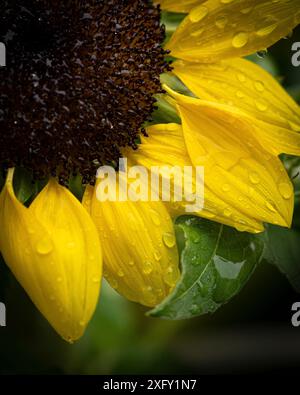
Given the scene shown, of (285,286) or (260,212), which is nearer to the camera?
(260,212)

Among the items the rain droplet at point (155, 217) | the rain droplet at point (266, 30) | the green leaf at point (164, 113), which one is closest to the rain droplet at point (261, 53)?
the rain droplet at point (266, 30)

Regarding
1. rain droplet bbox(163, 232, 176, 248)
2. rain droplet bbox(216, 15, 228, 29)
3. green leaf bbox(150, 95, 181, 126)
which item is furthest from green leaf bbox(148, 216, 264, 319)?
rain droplet bbox(216, 15, 228, 29)

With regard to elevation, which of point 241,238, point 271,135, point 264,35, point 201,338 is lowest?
point 201,338

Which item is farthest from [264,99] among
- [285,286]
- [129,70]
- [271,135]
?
[285,286]

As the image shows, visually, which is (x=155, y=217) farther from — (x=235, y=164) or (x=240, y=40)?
(x=240, y=40)

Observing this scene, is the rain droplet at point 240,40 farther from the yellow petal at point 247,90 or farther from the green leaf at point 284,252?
the green leaf at point 284,252

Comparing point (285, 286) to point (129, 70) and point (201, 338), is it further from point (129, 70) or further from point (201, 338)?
point (129, 70)

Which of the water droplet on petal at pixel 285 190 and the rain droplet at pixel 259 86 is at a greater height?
the rain droplet at pixel 259 86
